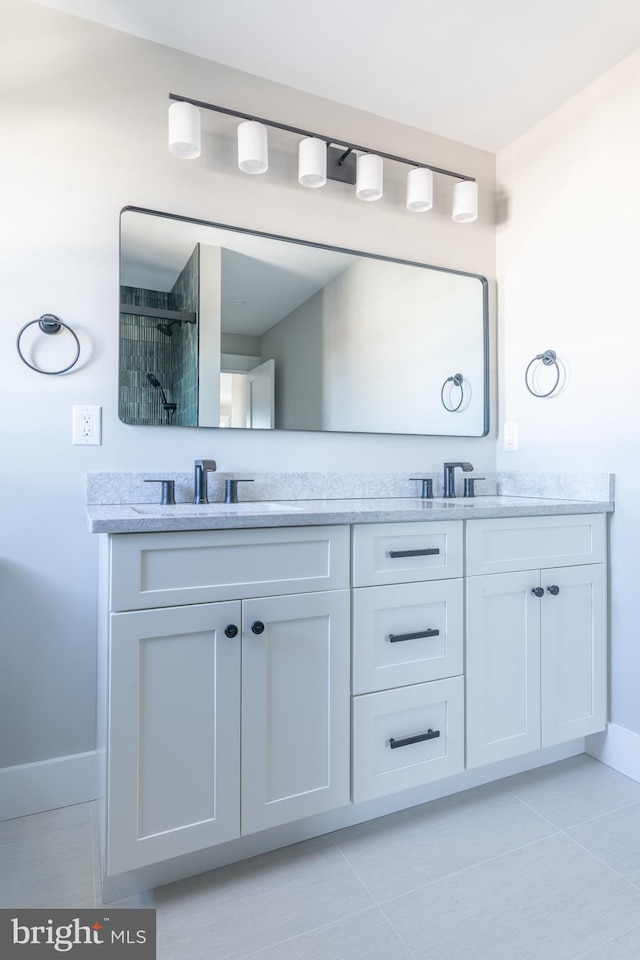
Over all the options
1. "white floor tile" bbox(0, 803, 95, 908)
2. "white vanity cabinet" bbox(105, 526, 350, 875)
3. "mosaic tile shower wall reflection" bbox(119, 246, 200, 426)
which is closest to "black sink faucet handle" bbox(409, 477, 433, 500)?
"white vanity cabinet" bbox(105, 526, 350, 875)

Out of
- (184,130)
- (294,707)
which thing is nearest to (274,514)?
(294,707)

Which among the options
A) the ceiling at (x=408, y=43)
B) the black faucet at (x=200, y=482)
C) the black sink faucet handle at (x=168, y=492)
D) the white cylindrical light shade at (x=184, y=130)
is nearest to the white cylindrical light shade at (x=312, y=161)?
the ceiling at (x=408, y=43)

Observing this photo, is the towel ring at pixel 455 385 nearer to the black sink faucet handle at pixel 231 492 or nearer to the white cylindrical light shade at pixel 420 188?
the white cylindrical light shade at pixel 420 188

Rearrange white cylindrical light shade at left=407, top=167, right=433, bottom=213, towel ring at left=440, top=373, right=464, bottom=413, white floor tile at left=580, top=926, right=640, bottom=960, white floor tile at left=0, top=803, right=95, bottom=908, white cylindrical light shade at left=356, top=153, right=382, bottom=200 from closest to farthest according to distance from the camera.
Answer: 1. white floor tile at left=580, top=926, right=640, bottom=960
2. white floor tile at left=0, top=803, right=95, bottom=908
3. white cylindrical light shade at left=356, top=153, right=382, bottom=200
4. white cylindrical light shade at left=407, top=167, right=433, bottom=213
5. towel ring at left=440, top=373, right=464, bottom=413

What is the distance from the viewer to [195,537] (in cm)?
128

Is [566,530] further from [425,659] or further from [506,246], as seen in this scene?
[506,246]

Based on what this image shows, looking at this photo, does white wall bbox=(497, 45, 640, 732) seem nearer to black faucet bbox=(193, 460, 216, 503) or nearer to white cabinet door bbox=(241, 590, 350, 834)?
white cabinet door bbox=(241, 590, 350, 834)

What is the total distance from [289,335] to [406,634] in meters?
1.13

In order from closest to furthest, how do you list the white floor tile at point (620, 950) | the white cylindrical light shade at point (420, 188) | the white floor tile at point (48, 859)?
the white floor tile at point (620, 950)
the white floor tile at point (48, 859)
the white cylindrical light shade at point (420, 188)

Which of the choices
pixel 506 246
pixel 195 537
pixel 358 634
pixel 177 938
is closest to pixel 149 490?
pixel 195 537

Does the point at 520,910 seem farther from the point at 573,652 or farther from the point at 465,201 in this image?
the point at 465,201

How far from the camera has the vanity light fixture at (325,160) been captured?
1.71m

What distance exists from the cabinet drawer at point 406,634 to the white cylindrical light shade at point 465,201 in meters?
1.50

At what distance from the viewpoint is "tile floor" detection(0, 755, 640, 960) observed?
1175 millimetres
